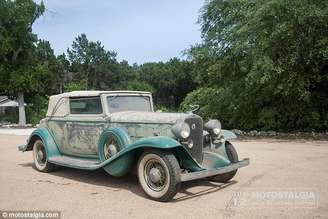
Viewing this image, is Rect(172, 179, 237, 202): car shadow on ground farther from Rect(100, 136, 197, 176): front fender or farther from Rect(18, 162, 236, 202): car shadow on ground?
Rect(100, 136, 197, 176): front fender

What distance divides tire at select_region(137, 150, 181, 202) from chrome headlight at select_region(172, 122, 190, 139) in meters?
0.37

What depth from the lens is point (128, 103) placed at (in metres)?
7.78

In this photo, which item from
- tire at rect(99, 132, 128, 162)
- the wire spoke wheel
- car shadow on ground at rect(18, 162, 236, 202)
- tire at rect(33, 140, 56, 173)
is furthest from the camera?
tire at rect(33, 140, 56, 173)

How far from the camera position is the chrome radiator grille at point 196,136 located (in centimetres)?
646

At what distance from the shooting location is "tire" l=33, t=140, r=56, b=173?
27.1ft

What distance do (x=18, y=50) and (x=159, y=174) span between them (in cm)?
2387

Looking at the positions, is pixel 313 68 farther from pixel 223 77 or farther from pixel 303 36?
pixel 223 77

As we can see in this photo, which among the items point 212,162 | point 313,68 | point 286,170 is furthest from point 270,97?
point 212,162

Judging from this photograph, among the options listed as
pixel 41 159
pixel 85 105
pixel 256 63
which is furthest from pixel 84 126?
pixel 256 63

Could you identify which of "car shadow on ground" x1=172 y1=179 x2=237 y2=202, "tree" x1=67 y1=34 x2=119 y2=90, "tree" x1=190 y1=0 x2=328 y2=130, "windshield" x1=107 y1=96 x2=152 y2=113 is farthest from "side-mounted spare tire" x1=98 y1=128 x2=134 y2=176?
"tree" x1=67 y1=34 x2=119 y2=90

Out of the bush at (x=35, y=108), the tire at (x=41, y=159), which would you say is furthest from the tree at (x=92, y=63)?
the tire at (x=41, y=159)

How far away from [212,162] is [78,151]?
263cm

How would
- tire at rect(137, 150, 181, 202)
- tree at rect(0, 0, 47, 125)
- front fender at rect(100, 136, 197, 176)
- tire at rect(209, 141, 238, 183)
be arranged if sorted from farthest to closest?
tree at rect(0, 0, 47, 125) < tire at rect(209, 141, 238, 183) < front fender at rect(100, 136, 197, 176) < tire at rect(137, 150, 181, 202)

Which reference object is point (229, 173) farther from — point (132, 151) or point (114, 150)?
point (114, 150)
